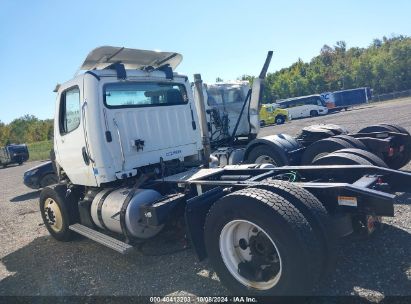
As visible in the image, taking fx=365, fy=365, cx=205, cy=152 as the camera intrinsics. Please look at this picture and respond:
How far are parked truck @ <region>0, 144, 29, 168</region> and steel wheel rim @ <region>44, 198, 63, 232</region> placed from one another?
23.7 metres

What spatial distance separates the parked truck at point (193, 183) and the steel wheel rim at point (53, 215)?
32mm

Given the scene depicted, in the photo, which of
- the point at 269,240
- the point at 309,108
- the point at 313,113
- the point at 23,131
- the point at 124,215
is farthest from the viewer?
the point at 23,131

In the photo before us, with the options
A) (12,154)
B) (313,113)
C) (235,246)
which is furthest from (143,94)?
(313,113)

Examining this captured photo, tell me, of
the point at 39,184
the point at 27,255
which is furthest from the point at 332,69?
the point at 27,255

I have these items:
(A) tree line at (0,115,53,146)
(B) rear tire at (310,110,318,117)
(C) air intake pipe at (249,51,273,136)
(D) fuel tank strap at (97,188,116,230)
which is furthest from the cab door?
(A) tree line at (0,115,53,146)

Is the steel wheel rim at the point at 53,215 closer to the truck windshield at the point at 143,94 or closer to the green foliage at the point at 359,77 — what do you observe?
the truck windshield at the point at 143,94

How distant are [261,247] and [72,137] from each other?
11.5 feet

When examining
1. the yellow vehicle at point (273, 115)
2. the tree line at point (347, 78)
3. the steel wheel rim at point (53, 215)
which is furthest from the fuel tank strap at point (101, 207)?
the tree line at point (347, 78)

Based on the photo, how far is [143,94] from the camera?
18.3 feet

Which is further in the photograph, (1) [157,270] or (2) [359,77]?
(2) [359,77]

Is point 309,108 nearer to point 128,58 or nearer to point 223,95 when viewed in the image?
point 223,95

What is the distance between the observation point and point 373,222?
356 cm

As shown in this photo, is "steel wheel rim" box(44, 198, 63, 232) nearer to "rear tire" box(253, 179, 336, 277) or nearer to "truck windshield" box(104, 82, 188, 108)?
"truck windshield" box(104, 82, 188, 108)

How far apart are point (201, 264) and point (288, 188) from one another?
1725mm
